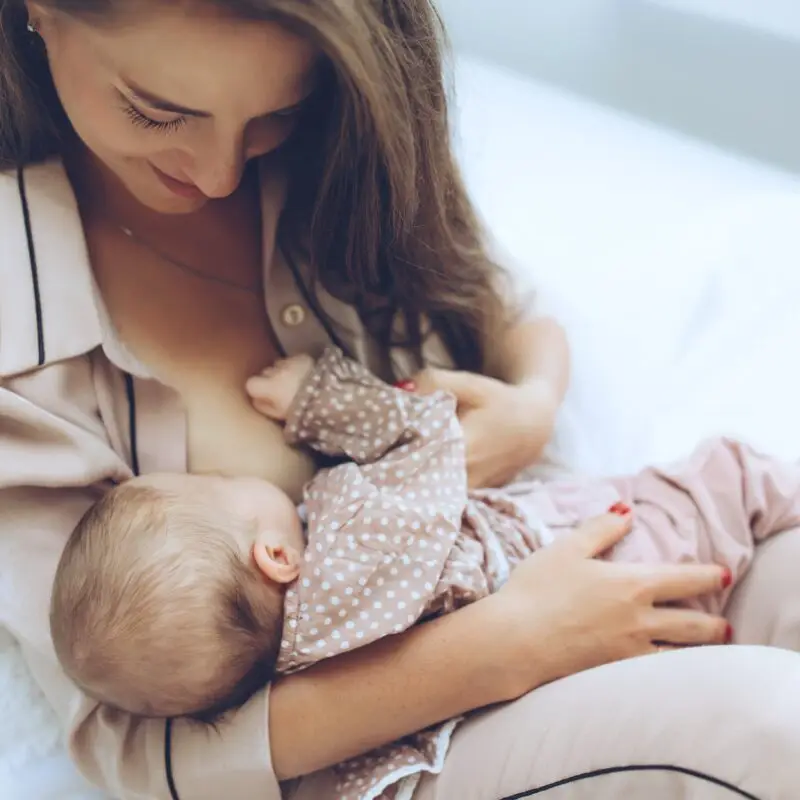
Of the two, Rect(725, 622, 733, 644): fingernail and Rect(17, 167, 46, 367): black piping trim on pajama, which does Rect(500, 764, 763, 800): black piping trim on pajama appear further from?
Rect(17, 167, 46, 367): black piping trim on pajama

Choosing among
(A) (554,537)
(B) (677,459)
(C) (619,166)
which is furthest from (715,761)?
(C) (619,166)

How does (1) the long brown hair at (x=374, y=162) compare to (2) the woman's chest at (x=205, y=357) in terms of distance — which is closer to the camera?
(1) the long brown hair at (x=374, y=162)

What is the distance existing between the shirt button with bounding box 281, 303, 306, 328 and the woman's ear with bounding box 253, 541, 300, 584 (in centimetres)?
27

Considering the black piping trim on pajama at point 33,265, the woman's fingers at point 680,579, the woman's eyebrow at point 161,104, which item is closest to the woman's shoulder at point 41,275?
the black piping trim on pajama at point 33,265

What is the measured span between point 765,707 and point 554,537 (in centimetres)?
29

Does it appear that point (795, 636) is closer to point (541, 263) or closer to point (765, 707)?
point (765, 707)

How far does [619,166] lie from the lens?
4.79 feet

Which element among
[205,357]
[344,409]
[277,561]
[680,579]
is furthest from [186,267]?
[680,579]

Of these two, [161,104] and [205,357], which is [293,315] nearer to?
[205,357]

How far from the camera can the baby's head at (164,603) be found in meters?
0.81

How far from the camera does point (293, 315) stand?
3.52 ft

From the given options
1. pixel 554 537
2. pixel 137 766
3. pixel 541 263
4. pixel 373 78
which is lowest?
pixel 137 766

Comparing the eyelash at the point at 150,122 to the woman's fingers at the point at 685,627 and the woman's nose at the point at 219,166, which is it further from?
the woman's fingers at the point at 685,627

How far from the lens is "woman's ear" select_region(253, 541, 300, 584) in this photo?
0.88 m
